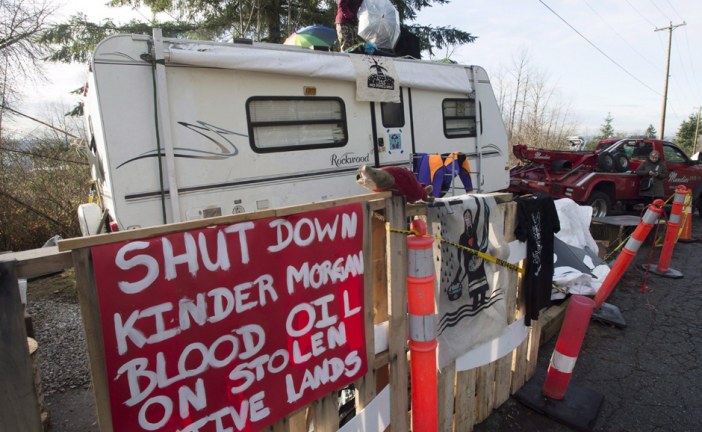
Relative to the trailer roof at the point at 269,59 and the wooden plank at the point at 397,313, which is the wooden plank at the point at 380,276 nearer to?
the wooden plank at the point at 397,313

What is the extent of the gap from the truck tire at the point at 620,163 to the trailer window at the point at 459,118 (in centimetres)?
524

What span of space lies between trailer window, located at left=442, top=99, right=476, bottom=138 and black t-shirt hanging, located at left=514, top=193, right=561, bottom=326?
360cm

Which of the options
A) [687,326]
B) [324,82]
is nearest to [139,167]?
[324,82]

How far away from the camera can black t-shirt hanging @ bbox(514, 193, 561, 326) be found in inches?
110

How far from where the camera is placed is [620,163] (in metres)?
9.73

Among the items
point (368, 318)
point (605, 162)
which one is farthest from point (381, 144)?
point (605, 162)

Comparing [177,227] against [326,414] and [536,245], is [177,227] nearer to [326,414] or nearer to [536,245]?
[326,414]

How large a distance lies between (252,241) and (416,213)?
3.18ft

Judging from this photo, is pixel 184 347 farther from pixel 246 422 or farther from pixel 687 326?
pixel 687 326

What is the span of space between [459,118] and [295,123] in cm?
309

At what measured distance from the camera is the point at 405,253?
6.75 ft

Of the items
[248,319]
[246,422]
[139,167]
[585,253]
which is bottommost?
[585,253]

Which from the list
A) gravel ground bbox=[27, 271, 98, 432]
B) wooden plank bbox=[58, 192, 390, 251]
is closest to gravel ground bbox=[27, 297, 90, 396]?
gravel ground bbox=[27, 271, 98, 432]

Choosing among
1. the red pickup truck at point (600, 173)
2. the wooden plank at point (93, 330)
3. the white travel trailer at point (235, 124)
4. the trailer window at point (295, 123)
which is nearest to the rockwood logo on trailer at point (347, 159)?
the white travel trailer at point (235, 124)
